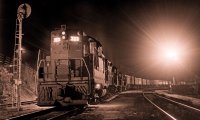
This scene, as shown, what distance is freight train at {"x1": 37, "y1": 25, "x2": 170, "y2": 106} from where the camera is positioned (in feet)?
52.3

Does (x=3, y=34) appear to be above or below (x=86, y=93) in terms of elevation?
above

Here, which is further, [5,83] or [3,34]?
[3,34]

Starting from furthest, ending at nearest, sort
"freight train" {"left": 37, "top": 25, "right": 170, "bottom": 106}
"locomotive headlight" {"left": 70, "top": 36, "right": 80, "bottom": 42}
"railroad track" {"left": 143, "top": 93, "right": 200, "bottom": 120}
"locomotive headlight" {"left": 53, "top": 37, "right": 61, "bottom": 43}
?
"locomotive headlight" {"left": 53, "top": 37, "right": 61, "bottom": 43}
"locomotive headlight" {"left": 70, "top": 36, "right": 80, "bottom": 42}
"freight train" {"left": 37, "top": 25, "right": 170, "bottom": 106}
"railroad track" {"left": 143, "top": 93, "right": 200, "bottom": 120}

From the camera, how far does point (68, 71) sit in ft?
56.7

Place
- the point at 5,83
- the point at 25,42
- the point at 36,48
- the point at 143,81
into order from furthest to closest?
the point at 143,81 < the point at 36,48 < the point at 25,42 < the point at 5,83

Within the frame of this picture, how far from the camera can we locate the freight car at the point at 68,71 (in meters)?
16.0

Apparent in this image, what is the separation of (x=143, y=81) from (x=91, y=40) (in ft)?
209

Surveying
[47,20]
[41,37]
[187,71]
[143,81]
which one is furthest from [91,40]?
[143,81]

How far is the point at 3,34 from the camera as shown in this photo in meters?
32.7

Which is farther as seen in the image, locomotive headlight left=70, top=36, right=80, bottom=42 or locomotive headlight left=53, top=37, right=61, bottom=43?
locomotive headlight left=53, top=37, right=61, bottom=43

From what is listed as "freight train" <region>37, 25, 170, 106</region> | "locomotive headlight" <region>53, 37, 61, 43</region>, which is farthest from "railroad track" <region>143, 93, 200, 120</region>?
"locomotive headlight" <region>53, 37, 61, 43</region>

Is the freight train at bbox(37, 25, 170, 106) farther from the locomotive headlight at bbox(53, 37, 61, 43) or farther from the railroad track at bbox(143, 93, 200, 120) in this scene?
the railroad track at bbox(143, 93, 200, 120)

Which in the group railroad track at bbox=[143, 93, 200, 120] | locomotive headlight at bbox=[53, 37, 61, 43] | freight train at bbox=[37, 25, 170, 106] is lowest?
railroad track at bbox=[143, 93, 200, 120]

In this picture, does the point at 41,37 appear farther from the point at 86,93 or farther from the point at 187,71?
the point at 187,71
